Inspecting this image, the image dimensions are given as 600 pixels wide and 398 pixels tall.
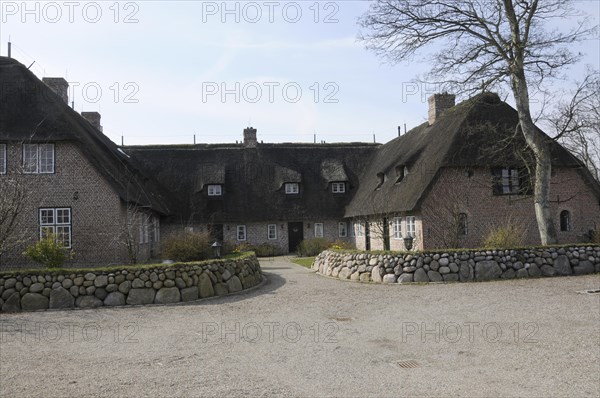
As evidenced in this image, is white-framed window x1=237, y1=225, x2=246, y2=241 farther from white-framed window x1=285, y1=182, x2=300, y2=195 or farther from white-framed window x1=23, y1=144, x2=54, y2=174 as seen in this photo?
white-framed window x1=23, y1=144, x2=54, y2=174

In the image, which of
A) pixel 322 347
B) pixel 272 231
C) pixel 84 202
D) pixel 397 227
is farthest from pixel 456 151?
pixel 322 347

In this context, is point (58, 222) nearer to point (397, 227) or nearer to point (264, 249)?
point (264, 249)

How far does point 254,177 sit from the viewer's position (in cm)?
3647

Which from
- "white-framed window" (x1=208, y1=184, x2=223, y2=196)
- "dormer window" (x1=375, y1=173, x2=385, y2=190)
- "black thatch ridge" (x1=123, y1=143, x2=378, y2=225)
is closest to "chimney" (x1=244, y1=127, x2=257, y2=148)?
"black thatch ridge" (x1=123, y1=143, x2=378, y2=225)

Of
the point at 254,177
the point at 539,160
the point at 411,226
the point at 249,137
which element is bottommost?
the point at 411,226

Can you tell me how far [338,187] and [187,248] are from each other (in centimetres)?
1850

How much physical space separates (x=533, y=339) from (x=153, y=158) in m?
31.8

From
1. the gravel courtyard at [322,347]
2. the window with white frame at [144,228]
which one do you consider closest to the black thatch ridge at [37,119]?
the window with white frame at [144,228]

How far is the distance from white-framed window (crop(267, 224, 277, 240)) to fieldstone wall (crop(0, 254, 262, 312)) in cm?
1966

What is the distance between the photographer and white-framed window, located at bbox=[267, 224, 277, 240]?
34741 mm

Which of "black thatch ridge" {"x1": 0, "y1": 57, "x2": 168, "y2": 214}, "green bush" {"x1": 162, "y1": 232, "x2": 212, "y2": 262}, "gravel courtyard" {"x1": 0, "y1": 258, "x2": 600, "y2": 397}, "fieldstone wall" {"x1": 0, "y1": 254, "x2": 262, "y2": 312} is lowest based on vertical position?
"gravel courtyard" {"x1": 0, "y1": 258, "x2": 600, "y2": 397}

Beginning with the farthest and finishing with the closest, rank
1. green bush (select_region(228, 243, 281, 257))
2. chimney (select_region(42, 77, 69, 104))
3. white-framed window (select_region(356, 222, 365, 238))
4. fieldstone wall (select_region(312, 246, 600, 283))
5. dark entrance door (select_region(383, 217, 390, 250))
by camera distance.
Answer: green bush (select_region(228, 243, 281, 257)), white-framed window (select_region(356, 222, 365, 238)), dark entrance door (select_region(383, 217, 390, 250)), chimney (select_region(42, 77, 69, 104)), fieldstone wall (select_region(312, 246, 600, 283))

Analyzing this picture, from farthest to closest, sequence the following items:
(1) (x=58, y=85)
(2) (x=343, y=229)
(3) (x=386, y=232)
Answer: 1. (2) (x=343, y=229)
2. (3) (x=386, y=232)
3. (1) (x=58, y=85)

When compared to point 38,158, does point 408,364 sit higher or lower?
lower
